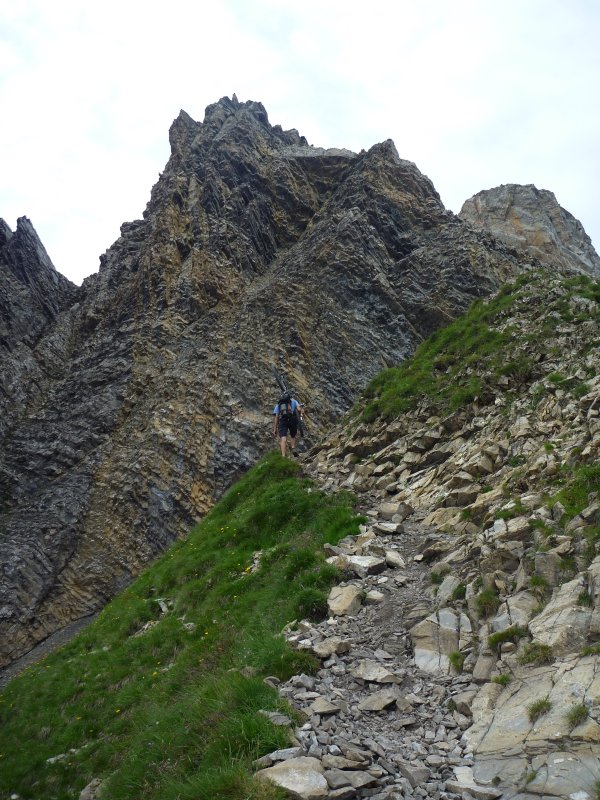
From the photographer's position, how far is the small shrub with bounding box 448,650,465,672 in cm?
773

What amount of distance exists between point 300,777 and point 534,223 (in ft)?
184

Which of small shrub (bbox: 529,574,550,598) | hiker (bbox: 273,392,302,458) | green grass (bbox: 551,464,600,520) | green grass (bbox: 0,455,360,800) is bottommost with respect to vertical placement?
green grass (bbox: 0,455,360,800)

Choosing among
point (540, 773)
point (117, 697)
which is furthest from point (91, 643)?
point (540, 773)

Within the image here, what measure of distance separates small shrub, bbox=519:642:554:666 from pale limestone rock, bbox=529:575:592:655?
77 mm

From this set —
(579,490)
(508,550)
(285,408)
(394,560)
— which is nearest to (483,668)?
(508,550)

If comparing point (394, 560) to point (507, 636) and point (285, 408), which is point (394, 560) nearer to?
point (507, 636)

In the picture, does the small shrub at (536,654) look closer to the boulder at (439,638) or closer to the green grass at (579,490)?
the boulder at (439,638)

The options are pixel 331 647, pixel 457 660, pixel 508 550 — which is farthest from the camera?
pixel 508 550

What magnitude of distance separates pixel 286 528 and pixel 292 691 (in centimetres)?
872

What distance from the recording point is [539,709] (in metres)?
6.02

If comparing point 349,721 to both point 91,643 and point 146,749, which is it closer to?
point 146,749

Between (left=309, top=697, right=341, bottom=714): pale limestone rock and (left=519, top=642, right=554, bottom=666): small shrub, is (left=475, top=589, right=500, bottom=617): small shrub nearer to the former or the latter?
(left=519, top=642, right=554, bottom=666): small shrub

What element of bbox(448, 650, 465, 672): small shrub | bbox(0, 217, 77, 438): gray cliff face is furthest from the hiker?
bbox(0, 217, 77, 438): gray cliff face

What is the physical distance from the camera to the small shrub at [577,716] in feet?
18.4
